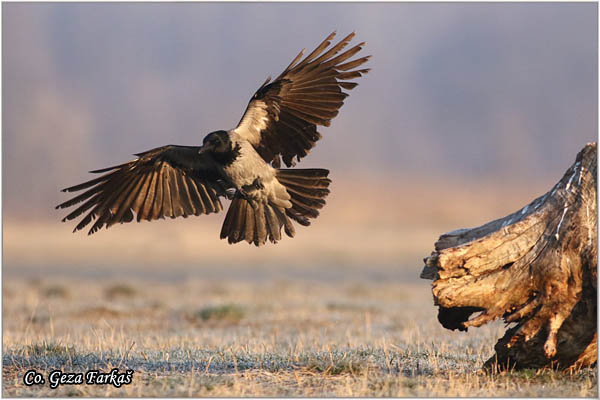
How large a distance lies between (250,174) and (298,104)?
2.97ft

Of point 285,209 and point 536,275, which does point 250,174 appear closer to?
point 285,209

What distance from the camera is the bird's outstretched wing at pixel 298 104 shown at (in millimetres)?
8141

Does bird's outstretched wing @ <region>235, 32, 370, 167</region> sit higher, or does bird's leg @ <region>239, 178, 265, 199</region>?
bird's outstretched wing @ <region>235, 32, 370, 167</region>

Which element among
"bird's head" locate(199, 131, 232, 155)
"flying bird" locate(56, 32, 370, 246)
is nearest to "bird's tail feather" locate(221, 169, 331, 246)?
"flying bird" locate(56, 32, 370, 246)

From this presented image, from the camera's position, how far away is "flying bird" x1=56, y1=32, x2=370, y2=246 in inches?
326

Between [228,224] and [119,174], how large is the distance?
130 cm

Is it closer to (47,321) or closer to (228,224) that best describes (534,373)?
(228,224)

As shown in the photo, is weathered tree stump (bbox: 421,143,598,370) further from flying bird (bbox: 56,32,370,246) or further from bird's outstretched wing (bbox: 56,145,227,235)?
bird's outstretched wing (bbox: 56,145,227,235)

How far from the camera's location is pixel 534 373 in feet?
20.9

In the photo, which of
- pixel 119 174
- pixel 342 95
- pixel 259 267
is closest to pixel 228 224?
pixel 119 174

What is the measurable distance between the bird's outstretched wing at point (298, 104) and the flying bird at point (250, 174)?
1cm

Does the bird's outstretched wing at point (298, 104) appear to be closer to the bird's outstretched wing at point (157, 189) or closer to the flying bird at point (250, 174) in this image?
the flying bird at point (250, 174)

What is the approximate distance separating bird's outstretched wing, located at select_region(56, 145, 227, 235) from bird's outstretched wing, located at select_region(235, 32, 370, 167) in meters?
0.66

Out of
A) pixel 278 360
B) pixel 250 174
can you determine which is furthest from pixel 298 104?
pixel 278 360
